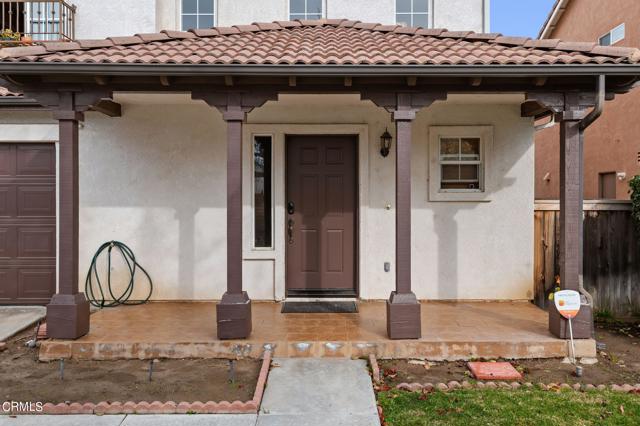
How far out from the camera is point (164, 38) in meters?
5.76

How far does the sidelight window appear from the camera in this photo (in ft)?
21.9

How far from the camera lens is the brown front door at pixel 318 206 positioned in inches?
265

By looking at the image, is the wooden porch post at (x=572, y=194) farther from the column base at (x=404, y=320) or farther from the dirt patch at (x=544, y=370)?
the column base at (x=404, y=320)

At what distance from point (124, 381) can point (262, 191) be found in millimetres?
3270

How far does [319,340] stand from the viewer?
4871 millimetres

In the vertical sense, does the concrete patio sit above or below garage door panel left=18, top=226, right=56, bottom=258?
below

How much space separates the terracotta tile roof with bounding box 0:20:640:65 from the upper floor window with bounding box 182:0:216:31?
1858mm

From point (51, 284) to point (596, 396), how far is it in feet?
23.0

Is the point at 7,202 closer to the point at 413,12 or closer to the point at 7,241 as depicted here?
the point at 7,241

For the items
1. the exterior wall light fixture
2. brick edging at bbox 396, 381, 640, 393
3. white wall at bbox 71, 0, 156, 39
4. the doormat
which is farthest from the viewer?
white wall at bbox 71, 0, 156, 39

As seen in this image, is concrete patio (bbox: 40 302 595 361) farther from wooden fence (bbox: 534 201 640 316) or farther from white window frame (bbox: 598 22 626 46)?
white window frame (bbox: 598 22 626 46)

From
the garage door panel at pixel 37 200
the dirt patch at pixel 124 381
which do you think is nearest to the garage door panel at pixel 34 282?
the garage door panel at pixel 37 200

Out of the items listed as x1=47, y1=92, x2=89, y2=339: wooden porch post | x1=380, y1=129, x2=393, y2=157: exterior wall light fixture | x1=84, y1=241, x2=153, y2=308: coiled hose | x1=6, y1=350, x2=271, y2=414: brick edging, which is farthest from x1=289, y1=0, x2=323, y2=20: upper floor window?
x1=6, y1=350, x2=271, y2=414: brick edging

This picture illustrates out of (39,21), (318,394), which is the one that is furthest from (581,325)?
(39,21)
